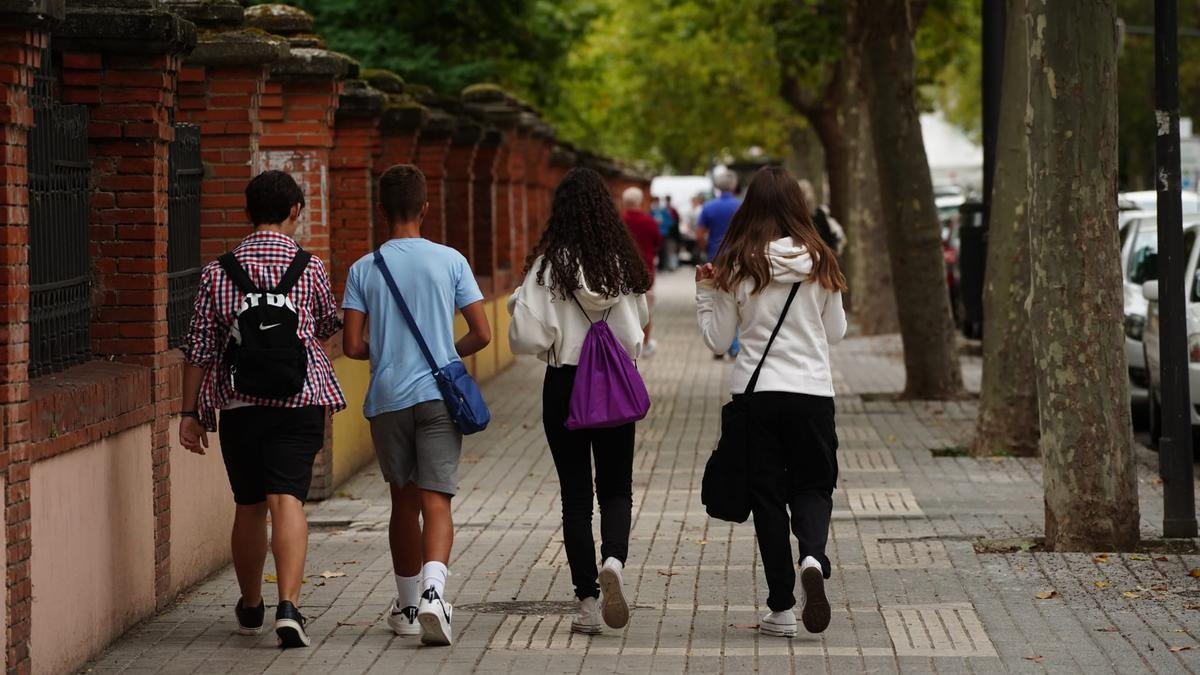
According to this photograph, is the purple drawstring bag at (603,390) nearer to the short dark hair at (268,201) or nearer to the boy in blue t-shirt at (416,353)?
the boy in blue t-shirt at (416,353)

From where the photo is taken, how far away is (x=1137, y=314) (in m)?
16.4

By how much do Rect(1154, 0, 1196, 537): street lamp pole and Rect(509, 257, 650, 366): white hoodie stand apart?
11.4 ft

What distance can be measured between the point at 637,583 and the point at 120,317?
2503mm

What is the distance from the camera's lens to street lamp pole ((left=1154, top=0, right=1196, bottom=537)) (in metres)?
10.0

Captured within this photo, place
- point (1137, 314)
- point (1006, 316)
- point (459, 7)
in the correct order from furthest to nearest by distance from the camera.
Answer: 1. point (459, 7)
2. point (1137, 314)
3. point (1006, 316)

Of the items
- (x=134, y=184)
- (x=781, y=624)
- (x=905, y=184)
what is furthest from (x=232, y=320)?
(x=905, y=184)

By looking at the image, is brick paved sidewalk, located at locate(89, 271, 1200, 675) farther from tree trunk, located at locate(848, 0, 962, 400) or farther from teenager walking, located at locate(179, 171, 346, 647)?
tree trunk, located at locate(848, 0, 962, 400)

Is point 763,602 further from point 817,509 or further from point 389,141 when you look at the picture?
point 389,141

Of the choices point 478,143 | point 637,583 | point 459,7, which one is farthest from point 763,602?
point 459,7

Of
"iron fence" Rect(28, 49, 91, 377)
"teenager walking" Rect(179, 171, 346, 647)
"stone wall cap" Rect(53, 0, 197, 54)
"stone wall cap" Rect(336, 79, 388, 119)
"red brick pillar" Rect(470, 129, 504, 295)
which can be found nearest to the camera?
"iron fence" Rect(28, 49, 91, 377)

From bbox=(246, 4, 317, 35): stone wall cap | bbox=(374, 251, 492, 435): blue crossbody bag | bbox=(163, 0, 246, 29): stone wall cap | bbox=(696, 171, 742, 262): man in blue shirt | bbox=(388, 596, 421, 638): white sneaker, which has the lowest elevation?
bbox=(388, 596, 421, 638): white sneaker

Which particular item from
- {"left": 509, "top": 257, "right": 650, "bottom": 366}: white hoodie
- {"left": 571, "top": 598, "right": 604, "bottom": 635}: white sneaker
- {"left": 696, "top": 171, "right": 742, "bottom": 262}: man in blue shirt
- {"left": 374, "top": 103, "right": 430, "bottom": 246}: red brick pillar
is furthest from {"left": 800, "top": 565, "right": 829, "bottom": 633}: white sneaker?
{"left": 696, "top": 171, "right": 742, "bottom": 262}: man in blue shirt

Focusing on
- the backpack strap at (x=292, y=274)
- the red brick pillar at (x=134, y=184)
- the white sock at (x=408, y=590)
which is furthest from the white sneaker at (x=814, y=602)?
the red brick pillar at (x=134, y=184)

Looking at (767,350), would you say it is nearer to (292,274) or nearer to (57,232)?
(292,274)
